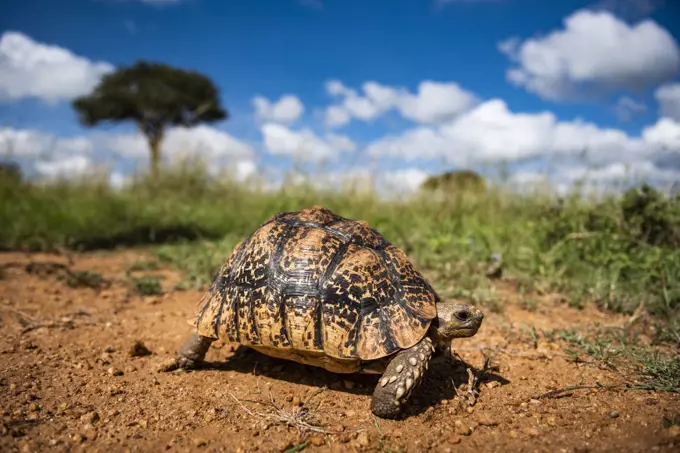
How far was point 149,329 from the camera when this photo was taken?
3480 mm

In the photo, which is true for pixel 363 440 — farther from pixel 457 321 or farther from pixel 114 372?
pixel 114 372

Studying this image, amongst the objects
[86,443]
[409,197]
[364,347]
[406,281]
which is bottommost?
[86,443]

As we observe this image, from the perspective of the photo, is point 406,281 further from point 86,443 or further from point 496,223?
point 496,223

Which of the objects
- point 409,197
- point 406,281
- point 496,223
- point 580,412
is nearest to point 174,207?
point 409,197

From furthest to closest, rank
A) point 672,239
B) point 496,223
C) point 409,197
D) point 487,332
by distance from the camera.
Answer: point 409,197 → point 496,223 → point 672,239 → point 487,332

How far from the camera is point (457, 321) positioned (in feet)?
8.19

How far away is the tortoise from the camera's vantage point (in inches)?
92.7

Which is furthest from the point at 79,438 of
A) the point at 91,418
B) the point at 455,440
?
the point at 455,440

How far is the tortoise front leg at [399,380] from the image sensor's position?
88.4 inches

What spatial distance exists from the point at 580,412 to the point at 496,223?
4.98 metres

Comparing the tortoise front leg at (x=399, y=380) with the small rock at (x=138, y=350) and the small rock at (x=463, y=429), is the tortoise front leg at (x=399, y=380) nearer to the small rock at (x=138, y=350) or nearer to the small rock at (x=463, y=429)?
the small rock at (x=463, y=429)

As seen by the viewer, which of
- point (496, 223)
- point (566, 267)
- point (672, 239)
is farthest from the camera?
point (496, 223)

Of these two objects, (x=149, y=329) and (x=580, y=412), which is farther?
(x=149, y=329)

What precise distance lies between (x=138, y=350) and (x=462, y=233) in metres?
4.14
